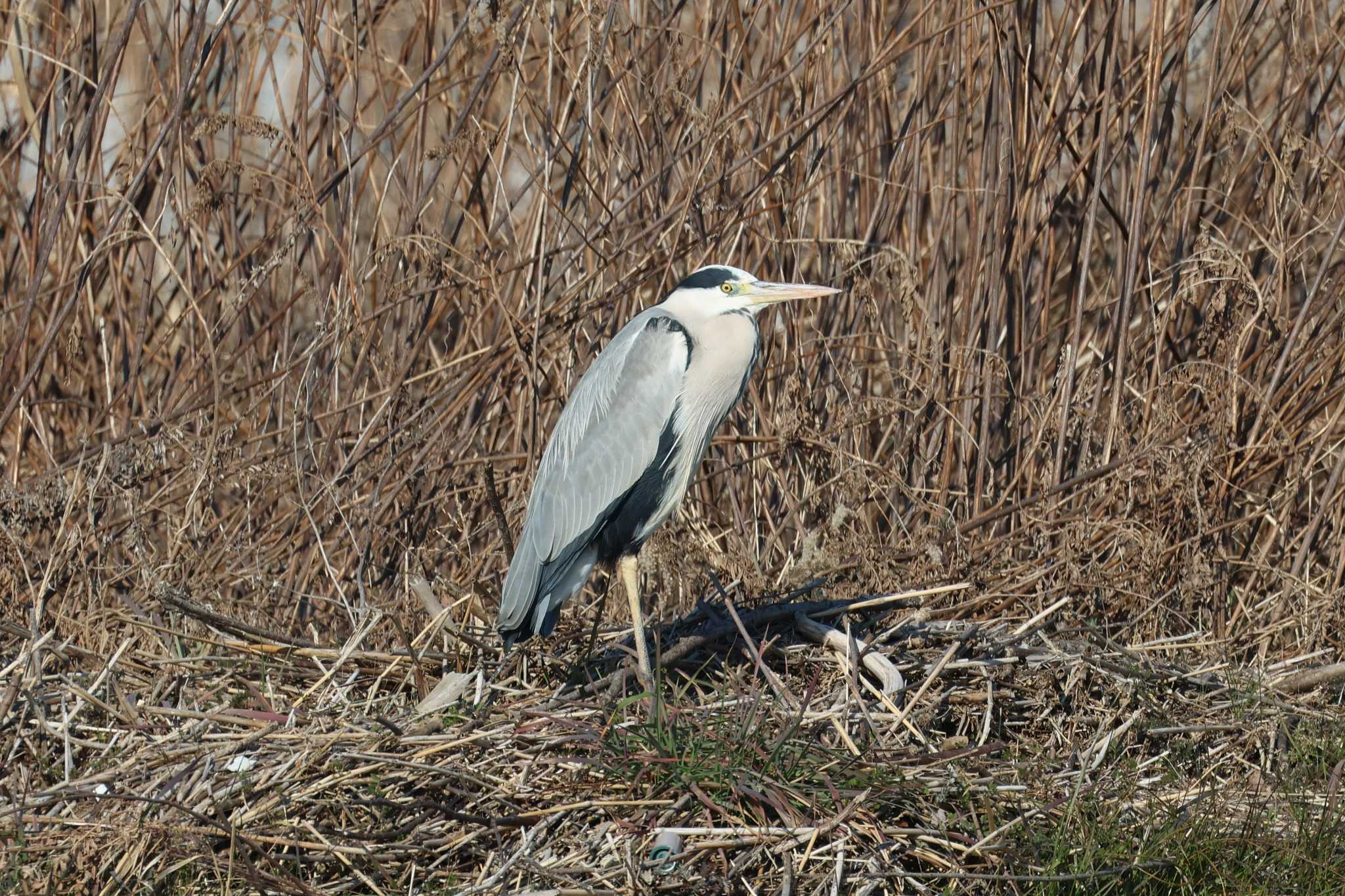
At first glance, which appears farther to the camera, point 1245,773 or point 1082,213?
point 1082,213

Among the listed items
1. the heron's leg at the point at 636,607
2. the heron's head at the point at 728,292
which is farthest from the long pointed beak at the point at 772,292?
the heron's leg at the point at 636,607

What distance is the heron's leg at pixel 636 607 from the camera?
3.33m

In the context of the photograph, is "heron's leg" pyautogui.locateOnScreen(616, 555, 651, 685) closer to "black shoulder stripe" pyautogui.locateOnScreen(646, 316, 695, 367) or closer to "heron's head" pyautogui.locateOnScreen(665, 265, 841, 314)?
"black shoulder stripe" pyautogui.locateOnScreen(646, 316, 695, 367)

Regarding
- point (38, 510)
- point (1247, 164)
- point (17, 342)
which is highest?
point (1247, 164)

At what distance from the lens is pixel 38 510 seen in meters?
3.74

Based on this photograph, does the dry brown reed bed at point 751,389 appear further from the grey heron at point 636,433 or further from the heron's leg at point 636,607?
the grey heron at point 636,433

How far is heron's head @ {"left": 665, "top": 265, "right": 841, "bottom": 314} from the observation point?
11.8 feet

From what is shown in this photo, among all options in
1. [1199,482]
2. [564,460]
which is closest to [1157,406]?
[1199,482]

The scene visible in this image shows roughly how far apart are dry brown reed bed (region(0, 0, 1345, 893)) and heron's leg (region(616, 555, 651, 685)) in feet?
0.35

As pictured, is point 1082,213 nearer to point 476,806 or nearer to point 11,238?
point 476,806

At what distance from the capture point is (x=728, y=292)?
11.8 feet

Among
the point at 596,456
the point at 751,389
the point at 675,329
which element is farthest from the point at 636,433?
the point at 751,389

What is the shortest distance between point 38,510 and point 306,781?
1324mm

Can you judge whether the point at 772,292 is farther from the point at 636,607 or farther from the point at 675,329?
the point at 636,607
